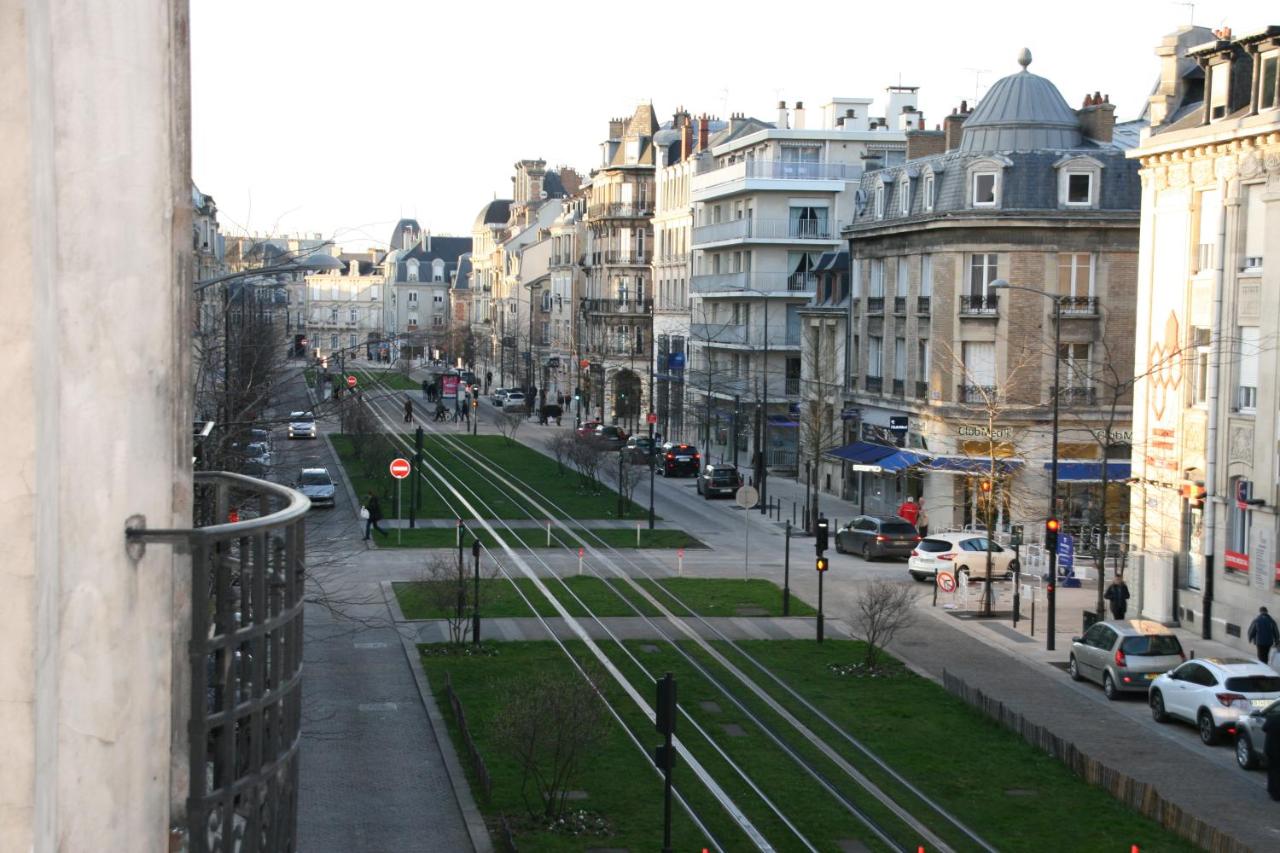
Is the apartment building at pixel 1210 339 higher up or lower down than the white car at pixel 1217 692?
higher up

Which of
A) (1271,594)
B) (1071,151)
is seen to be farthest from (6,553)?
(1071,151)

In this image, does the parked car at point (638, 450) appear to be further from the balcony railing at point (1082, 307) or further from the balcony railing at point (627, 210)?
the balcony railing at point (627, 210)

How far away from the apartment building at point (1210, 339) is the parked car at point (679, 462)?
32.8 m

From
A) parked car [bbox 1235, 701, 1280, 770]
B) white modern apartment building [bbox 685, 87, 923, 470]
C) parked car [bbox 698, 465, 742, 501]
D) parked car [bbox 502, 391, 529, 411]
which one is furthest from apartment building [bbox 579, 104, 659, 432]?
parked car [bbox 1235, 701, 1280, 770]

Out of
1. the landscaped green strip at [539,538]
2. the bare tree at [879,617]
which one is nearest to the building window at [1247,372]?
the bare tree at [879,617]

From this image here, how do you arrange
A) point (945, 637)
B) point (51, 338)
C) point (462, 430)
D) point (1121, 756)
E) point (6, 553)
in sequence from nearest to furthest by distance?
point (6, 553), point (51, 338), point (1121, 756), point (945, 637), point (462, 430)

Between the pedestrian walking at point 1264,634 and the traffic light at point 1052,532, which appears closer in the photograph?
the pedestrian walking at point 1264,634

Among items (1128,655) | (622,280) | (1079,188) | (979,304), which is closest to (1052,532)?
(1128,655)

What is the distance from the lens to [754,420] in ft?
230

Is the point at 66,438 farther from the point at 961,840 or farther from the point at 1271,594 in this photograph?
the point at 1271,594

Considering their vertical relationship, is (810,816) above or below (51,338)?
below

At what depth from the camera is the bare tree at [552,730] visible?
66.2ft

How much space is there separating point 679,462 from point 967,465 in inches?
816

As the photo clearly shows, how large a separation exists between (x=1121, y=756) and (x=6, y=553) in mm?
19679
